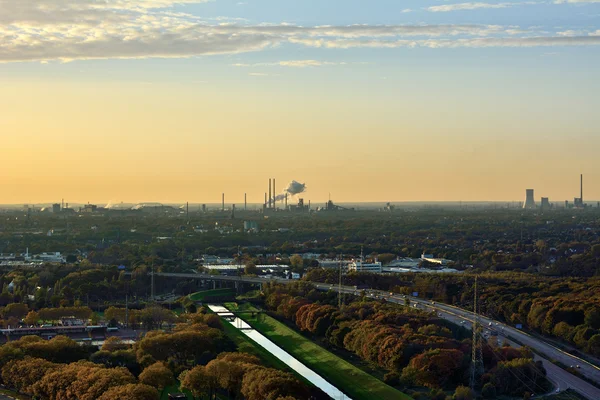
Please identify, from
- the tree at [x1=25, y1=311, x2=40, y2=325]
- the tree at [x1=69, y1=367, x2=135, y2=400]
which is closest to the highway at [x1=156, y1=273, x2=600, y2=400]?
the tree at [x1=69, y1=367, x2=135, y2=400]

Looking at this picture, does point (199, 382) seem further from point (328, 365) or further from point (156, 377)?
point (328, 365)

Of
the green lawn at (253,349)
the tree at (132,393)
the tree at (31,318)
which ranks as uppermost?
the tree at (132,393)

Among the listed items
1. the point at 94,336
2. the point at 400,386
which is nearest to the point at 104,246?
the point at 94,336

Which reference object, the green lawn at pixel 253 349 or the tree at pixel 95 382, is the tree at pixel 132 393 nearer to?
the tree at pixel 95 382

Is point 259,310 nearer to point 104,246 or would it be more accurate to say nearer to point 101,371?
point 101,371

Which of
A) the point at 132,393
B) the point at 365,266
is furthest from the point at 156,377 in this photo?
the point at 365,266

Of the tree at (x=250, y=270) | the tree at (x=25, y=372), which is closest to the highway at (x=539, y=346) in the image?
the tree at (x=250, y=270)

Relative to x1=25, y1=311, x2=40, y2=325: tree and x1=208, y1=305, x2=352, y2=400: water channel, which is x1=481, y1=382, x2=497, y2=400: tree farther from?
x1=25, y1=311, x2=40, y2=325: tree
